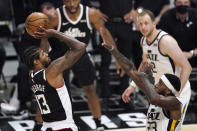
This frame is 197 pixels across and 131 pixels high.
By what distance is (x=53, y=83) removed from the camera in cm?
496

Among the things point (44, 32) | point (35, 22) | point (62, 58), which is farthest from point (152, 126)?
point (35, 22)

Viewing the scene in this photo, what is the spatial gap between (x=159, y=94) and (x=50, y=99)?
3.66ft

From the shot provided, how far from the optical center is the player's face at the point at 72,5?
259 inches

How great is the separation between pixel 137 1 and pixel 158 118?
170 inches

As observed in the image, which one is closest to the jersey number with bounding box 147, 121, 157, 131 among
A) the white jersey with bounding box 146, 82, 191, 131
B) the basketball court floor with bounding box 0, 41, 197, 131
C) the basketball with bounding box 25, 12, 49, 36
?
the white jersey with bounding box 146, 82, 191, 131

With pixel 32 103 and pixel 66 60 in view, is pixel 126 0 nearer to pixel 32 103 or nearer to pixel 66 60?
pixel 32 103

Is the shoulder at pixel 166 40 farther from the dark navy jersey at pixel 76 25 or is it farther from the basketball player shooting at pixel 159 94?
the dark navy jersey at pixel 76 25

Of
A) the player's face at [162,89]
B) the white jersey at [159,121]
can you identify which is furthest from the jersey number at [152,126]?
the player's face at [162,89]

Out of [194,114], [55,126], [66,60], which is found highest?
[66,60]

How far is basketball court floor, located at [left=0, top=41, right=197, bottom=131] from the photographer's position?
7080 millimetres

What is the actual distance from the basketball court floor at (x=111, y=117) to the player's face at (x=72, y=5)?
5.50 ft

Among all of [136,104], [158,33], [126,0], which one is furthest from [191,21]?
[158,33]

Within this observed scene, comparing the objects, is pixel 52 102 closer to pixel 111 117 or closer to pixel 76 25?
pixel 76 25

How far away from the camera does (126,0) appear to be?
810 centimetres
